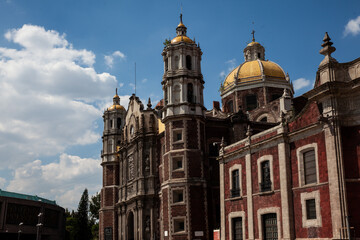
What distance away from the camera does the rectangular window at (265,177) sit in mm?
31031

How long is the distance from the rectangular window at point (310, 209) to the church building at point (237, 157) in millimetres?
60

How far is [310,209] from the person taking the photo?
89.8 ft

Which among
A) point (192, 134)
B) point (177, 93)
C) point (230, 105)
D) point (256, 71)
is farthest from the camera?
point (230, 105)

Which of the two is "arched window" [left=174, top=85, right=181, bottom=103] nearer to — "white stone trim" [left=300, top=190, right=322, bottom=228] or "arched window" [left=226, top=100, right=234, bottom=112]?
"arched window" [left=226, top=100, right=234, bottom=112]

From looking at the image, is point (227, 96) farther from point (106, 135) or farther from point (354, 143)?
point (354, 143)

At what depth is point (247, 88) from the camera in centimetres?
5953

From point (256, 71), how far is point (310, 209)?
3479 centimetres

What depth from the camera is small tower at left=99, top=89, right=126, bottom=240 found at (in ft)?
204

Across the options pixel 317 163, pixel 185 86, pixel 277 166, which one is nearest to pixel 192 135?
pixel 185 86

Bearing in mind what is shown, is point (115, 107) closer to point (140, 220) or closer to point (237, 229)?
point (140, 220)

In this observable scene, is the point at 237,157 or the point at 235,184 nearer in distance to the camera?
the point at 237,157

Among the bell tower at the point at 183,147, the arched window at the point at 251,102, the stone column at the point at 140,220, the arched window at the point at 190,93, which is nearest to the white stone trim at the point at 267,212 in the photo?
the bell tower at the point at 183,147

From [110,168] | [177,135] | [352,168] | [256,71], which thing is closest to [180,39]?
[177,135]

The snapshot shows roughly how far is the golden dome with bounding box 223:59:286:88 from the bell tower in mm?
14092
